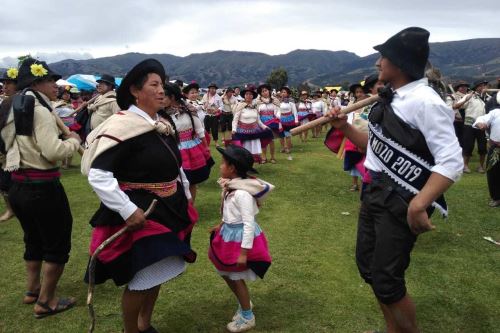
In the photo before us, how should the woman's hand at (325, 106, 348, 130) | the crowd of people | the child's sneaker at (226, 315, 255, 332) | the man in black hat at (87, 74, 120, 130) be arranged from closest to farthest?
1. the crowd of people
2. the woman's hand at (325, 106, 348, 130)
3. the child's sneaker at (226, 315, 255, 332)
4. the man in black hat at (87, 74, 120, 130)

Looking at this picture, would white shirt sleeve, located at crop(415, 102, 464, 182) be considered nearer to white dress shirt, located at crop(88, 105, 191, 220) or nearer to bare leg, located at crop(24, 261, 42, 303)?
white dress shirt, located at crop(88, 105, 191, 220)

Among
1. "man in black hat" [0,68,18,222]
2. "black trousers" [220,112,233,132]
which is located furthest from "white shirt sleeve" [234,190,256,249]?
"black trousers" [220,112,233,132]

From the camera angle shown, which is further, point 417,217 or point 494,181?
point 494,181

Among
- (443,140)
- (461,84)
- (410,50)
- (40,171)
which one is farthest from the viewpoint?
(461,84)

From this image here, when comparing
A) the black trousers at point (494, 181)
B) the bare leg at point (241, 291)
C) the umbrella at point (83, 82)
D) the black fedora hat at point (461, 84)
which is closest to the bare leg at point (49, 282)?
the bare leg at point (241, 291)

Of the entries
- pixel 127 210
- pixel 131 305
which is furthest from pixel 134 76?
pixel 131 305

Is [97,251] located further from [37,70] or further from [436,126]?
[436,126]

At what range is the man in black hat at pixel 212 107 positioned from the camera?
15094 mm

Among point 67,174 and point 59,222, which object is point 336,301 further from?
point 67,174

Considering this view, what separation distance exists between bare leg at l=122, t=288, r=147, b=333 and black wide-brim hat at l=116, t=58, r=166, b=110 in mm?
1364

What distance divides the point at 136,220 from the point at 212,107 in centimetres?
1276

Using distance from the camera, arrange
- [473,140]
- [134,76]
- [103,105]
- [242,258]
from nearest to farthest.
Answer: [134,76]
[242,258]
[103,105]
[473,140]

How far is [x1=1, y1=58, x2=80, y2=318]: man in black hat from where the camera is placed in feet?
12.0

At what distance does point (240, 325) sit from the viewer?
12.1 feet
